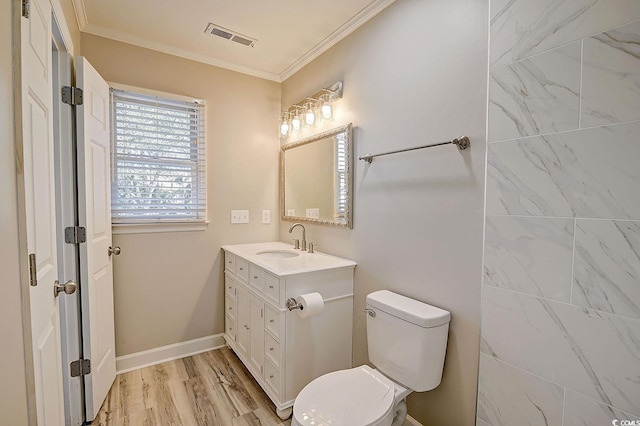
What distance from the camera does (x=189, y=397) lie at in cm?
206

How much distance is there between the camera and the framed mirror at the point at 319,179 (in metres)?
2.16

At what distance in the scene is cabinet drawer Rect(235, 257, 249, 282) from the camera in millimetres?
2283

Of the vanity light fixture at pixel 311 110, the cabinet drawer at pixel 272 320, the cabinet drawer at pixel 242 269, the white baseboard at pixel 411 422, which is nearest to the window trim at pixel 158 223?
the cabinet drawer at pixel 242 269

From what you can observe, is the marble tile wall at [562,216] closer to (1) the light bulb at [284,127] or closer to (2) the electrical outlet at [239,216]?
(1) the light bulb at [284,127]

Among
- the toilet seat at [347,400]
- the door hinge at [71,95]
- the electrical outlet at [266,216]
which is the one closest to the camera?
the toilet seat at [347,400]

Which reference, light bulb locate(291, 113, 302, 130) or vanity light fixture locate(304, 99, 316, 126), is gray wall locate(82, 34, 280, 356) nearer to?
light bulb locate(291, 113, 302, 130)

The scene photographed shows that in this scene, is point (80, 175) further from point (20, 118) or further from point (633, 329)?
point (633, 329)

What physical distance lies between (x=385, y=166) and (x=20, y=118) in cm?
159

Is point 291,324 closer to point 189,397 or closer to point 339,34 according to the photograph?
point 189,397

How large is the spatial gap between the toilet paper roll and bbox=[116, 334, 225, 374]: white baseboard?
55.2 inches

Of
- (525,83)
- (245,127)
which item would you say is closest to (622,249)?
(525,83)

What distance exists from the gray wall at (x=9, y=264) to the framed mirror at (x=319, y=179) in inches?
65.1

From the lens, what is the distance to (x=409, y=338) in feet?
4.84

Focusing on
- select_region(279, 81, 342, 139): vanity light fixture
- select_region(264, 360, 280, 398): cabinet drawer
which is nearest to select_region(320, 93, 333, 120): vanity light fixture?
select_region(279, 81, 342, 139): vanity light fixture
